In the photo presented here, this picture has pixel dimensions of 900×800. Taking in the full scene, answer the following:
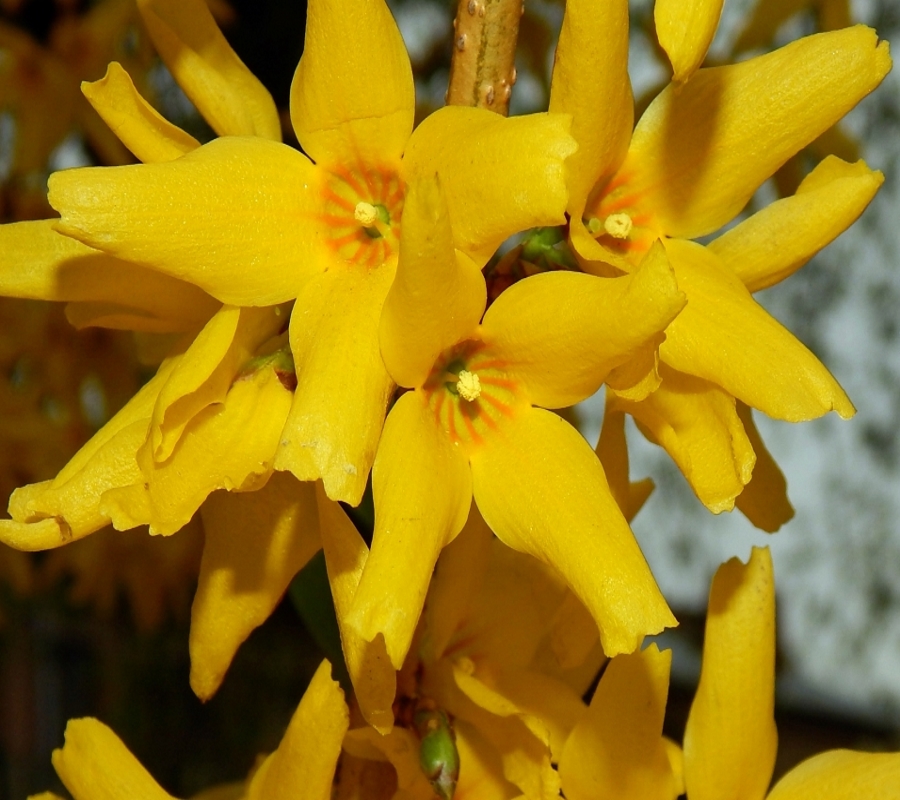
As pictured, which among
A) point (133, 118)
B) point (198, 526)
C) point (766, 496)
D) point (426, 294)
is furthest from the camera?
point (198, 526)

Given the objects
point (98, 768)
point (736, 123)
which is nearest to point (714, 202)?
point (736, 123)

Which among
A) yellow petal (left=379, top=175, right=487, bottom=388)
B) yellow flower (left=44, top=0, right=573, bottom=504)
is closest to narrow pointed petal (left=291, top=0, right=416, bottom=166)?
yellow flower (left=44, top=0, right=573, bottom=504)

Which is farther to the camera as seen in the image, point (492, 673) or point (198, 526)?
point (198, 526)

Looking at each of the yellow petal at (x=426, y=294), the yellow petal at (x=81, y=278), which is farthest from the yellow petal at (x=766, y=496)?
the yellow petal at (x=81, y=278)

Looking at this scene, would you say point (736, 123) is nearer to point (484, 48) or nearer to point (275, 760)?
point (484, 48)

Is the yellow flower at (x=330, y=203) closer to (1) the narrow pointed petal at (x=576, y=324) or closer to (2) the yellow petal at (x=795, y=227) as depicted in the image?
(1) the narrow pointed petal at (x=576, y=324)

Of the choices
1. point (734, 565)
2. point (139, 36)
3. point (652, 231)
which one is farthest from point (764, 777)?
point (139, 36)
